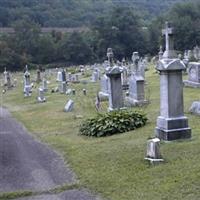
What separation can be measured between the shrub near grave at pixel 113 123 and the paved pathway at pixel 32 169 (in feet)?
5.17

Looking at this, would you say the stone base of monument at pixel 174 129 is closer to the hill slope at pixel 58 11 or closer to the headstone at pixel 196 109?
the headstone at pixel 196 109

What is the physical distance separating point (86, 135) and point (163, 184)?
6361 mm

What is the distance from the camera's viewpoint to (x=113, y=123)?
14766 millimetres

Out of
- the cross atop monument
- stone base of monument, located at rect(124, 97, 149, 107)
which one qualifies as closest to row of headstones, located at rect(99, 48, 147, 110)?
stone base of monument, located at rect(124, 97, 149, 107)

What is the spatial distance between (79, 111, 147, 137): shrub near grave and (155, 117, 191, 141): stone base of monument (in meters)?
2.05

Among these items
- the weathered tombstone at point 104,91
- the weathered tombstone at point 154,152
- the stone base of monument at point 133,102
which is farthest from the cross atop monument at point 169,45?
the weathered tombstone at point 104,91

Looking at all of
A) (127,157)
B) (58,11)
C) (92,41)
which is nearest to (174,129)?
(127,157)

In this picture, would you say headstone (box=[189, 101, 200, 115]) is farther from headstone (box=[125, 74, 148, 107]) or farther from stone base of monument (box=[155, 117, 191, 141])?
headstone (box=[125, 74, 148, 107])

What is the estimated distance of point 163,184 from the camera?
8.93 m

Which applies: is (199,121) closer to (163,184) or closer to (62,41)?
(163,184)

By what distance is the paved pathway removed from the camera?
9.65 metres

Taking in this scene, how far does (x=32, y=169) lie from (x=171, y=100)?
402 cm

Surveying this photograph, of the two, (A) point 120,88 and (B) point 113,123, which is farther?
(A) point 120,88

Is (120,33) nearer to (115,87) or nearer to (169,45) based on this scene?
(115,87)
